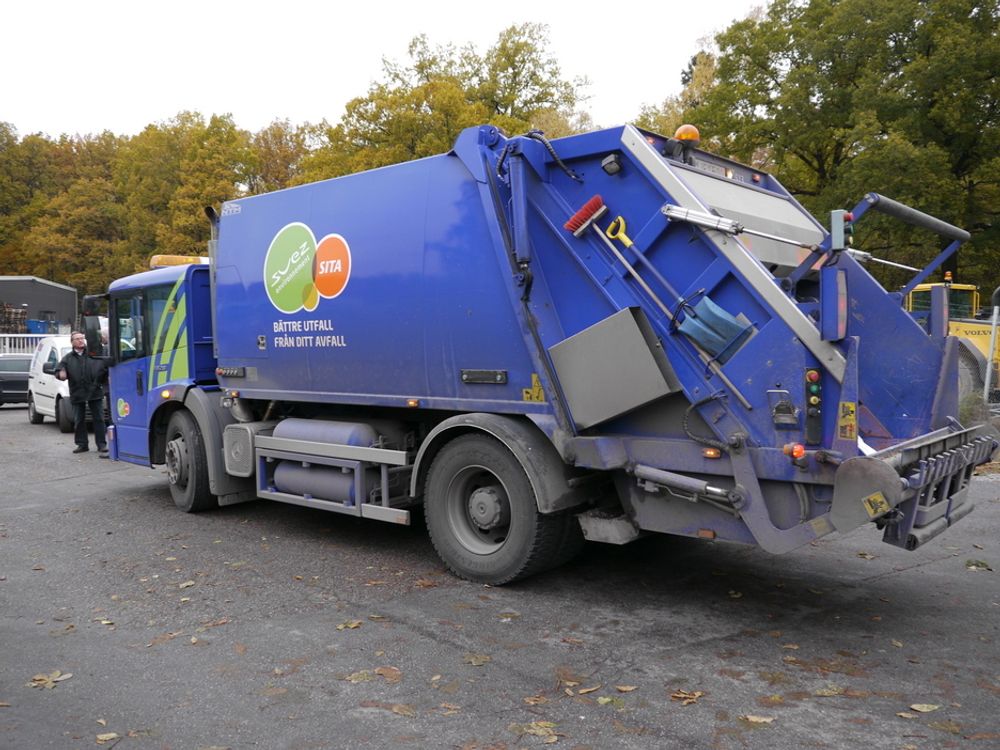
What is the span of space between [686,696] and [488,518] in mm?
2140

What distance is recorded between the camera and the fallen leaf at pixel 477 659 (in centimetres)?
448

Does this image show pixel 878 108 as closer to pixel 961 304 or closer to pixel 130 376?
pixel 961 304

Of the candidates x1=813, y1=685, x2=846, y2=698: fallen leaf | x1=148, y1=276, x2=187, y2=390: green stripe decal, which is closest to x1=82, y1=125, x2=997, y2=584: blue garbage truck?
x1=813, y1=685, x2=846, y2=698: fallen leaf

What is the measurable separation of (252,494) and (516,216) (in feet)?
14.9

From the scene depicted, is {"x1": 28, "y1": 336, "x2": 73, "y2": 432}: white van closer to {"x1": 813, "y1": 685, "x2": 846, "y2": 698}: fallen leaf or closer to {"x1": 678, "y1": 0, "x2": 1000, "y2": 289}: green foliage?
{"x1": 813, "y1": 685, "x2": 846, "y2": 698}: fallen leaf

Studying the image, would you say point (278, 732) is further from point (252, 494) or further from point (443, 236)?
point (252, 494)

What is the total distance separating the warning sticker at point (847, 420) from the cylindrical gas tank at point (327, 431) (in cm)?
367

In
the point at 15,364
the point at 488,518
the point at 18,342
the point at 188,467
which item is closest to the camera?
the point at 488,518

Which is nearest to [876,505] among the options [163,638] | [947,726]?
[947,726]

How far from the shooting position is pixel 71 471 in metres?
11.5

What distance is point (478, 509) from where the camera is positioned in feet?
19.4

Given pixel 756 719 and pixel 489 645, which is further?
pixel 489 645

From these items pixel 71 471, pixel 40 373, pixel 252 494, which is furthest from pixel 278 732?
pixel 40 373

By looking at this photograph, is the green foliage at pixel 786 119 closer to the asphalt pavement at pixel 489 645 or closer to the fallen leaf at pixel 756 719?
the asphalt pavement at pixel 489 645
